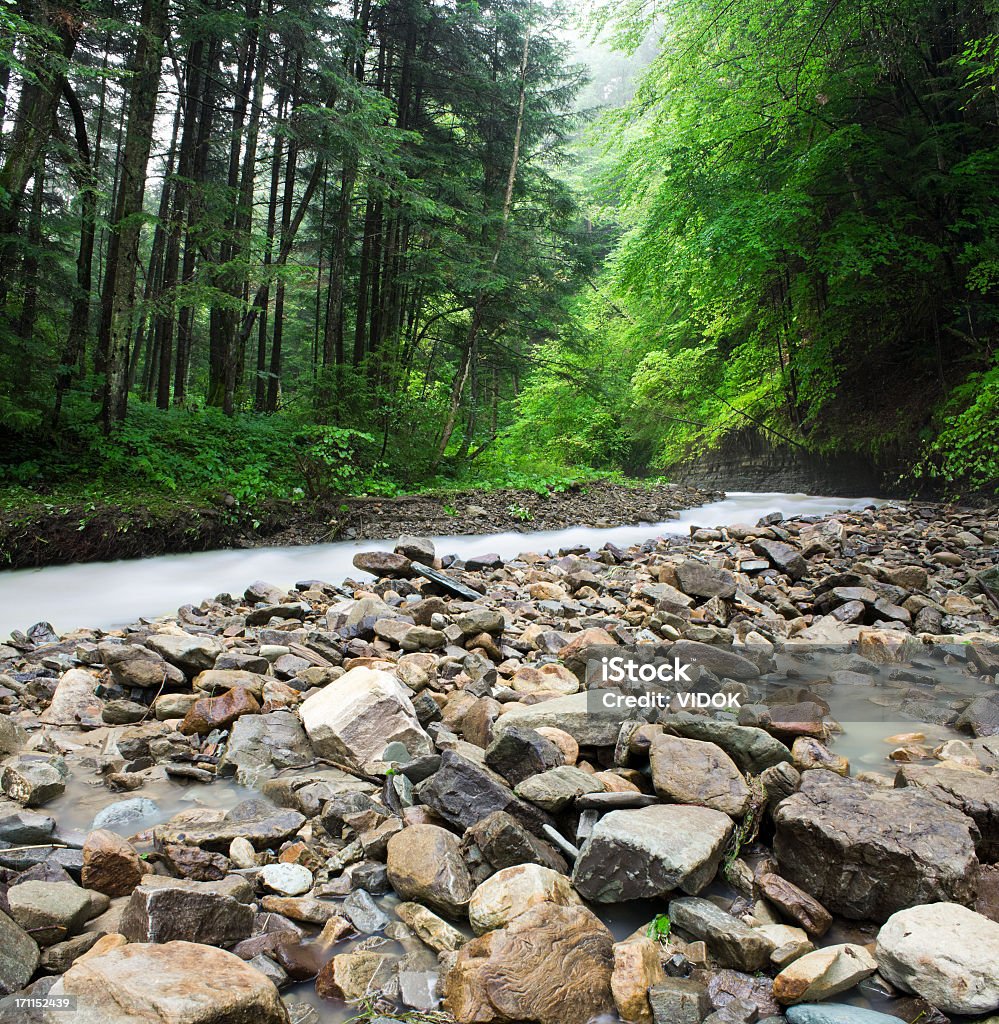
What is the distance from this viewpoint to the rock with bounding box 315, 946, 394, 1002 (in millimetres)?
1717

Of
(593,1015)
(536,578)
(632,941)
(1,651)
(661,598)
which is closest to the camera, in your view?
(593,1015)

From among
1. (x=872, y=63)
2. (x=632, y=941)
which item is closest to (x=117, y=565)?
(x=632, y=941)

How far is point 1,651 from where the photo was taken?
427cm

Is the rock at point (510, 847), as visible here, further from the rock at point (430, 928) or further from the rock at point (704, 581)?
the rock at point (704, 581)

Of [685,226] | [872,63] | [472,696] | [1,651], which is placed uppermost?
[872,63]

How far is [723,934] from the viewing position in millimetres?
1796

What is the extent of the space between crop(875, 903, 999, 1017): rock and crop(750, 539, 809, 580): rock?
16.7 feet

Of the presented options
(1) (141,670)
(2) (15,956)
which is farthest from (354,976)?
(1) (141,670)

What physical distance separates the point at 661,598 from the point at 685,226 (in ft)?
28.7

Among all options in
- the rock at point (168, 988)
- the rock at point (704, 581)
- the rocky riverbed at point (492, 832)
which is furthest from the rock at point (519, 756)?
the rock at point (704, 581)

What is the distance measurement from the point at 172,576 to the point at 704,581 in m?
5.49

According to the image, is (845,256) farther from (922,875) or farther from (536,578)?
(922,875)

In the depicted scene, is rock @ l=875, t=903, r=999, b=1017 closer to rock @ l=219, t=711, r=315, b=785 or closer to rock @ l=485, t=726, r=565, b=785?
rock @ l=485, t=726, r=565, b=785

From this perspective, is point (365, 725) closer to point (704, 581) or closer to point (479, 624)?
point (479, 624)
